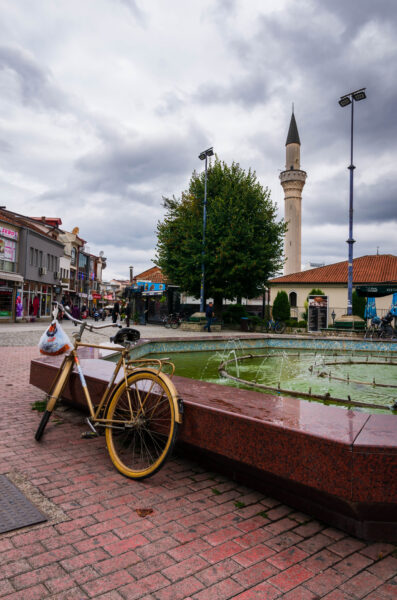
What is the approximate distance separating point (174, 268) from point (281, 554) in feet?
92.4

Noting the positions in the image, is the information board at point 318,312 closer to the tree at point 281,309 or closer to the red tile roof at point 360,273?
the tree at point 281,309

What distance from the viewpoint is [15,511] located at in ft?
9.12

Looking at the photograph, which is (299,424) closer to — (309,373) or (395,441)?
(395,441)

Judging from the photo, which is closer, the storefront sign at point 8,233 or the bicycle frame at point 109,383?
the bicycle frame at point 109,383

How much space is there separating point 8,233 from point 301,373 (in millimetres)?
28518

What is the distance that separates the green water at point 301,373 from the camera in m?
6.70

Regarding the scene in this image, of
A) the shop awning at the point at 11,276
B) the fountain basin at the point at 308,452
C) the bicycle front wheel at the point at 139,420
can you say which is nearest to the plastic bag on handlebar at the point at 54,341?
the bicycle front wheel at the point at 139,420

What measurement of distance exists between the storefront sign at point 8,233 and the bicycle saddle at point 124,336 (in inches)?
1181

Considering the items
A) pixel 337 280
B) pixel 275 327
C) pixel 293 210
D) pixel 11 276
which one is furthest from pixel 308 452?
pixel 293 210

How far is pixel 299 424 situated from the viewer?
2.76 meters

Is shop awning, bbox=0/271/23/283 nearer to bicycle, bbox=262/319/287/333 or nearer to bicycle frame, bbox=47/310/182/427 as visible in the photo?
bicycle, bbox=262/319/287/333

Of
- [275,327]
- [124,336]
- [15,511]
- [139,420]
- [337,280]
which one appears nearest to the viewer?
[15,511]

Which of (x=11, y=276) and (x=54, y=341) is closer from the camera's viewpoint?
(x=54, y=341)

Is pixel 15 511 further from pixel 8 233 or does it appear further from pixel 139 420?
pixel 8 233
